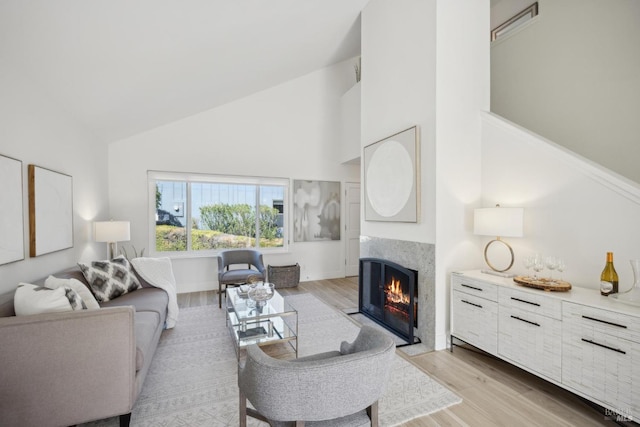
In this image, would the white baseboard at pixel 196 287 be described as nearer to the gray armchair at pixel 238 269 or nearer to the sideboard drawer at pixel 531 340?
the gray armchair at pixel 238 269

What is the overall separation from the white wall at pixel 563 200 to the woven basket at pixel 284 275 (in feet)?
11.0

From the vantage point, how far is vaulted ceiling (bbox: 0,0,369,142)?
1.99 m

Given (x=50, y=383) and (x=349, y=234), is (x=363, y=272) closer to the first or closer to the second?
(x=349, y=234)

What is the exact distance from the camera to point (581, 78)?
3199mm

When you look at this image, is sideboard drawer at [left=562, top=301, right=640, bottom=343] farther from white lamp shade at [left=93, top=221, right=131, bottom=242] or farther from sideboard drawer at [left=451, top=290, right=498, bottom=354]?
white lamp shade at [left=93, top=221, right=131, bottom=242]

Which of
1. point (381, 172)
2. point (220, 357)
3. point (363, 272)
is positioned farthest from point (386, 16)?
point (220, 357)

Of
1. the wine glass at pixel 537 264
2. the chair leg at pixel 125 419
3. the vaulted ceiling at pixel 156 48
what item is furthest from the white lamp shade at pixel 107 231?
the wine glass at pixel 537 264

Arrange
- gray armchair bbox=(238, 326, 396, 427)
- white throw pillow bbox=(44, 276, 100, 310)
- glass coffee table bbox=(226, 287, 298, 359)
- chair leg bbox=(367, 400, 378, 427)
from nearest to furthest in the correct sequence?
gray armchair bbox=(238, 326, 396, 427) → chair leg bbox=(367, 400, 378, 427) → white throw pillow bbox=(44, 276, 100, 310) → glass coffee table bbox=(226, 287, 298, 359)

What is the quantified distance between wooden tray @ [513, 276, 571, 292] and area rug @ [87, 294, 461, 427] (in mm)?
1030

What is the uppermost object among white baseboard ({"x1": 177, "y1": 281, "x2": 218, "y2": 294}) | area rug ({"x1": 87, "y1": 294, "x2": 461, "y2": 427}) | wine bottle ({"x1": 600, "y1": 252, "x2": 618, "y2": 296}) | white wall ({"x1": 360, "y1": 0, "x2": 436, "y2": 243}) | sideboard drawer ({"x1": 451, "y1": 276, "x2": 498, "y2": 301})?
white wall ({"x1": 360, "y1": 0, "x2": 436, "y2": 243})

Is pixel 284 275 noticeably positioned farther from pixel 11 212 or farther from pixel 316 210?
pixel 11 212

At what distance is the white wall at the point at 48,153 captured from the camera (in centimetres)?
213

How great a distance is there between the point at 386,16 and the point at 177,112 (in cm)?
328

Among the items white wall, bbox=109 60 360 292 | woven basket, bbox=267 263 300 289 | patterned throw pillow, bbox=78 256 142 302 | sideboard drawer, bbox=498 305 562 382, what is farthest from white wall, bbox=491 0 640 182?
patterned throw pillow, bbox=78 256 142 302
